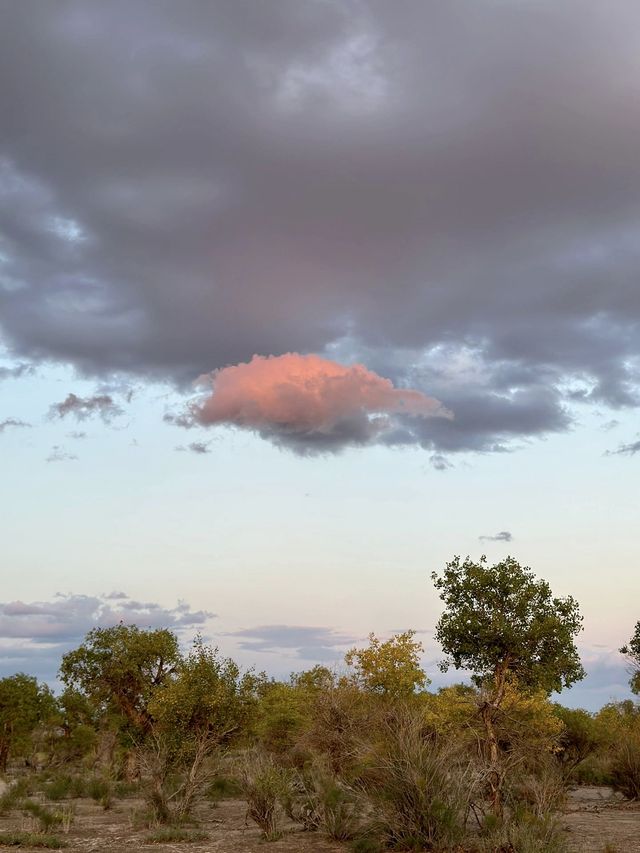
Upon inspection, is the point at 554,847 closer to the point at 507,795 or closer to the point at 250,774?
the point at 507,795

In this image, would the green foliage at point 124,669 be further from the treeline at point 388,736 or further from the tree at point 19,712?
the tree at point 19,712

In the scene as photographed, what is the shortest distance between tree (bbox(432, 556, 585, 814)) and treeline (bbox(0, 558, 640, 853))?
0.19 feet

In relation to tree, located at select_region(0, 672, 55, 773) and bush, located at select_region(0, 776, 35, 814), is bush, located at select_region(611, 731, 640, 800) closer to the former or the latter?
bush, located at select_region(0, 776, 35, 814)

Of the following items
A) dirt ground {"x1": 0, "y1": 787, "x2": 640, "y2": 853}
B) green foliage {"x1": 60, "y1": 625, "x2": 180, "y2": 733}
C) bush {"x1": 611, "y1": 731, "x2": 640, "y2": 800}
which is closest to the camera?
dirt ground {"x1": 0, "y1": 787, "x2": 640, "y2": 853}

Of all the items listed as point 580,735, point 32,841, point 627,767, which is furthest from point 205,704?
point 580,735

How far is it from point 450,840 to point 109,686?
129 ft

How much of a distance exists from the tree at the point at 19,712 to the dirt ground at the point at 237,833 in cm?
3616

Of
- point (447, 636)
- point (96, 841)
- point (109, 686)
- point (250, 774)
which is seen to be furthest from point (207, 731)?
point (109, 686)

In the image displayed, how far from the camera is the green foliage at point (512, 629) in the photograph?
3397cm

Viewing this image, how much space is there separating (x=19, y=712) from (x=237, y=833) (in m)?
51.0

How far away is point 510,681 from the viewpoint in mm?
34781

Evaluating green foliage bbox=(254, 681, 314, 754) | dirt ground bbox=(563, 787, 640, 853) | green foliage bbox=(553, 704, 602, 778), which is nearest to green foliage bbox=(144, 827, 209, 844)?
dirt ground bbox=(563, 787, 640, 853)

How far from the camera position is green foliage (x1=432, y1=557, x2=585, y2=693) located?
3397 cm

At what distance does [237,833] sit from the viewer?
32594 millimetres
